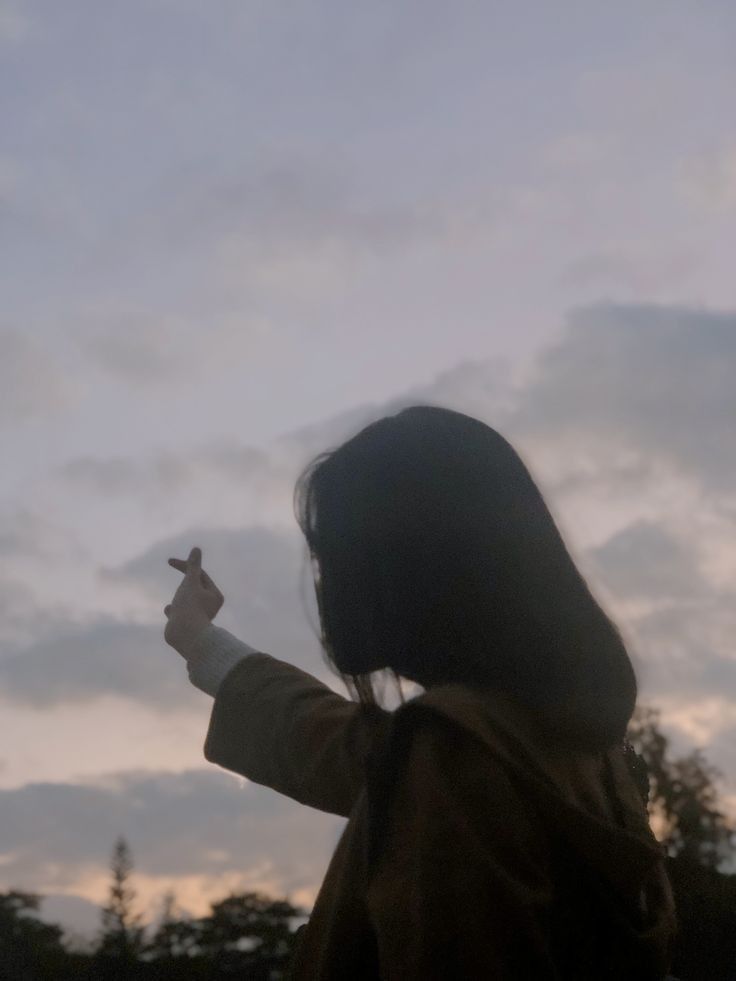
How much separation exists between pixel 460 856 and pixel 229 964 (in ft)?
23.7

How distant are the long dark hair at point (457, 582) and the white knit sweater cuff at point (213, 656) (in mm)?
484

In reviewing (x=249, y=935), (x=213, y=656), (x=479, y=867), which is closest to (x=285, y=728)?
(x=213, y=656)

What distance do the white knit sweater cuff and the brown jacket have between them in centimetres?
67

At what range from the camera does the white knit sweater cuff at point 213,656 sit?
10.3 feet

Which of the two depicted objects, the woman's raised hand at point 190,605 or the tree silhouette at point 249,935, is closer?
the woman's raised hand at point 190,605

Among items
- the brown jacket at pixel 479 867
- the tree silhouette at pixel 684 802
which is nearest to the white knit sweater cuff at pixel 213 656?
the brown jacket at pixel 479 867

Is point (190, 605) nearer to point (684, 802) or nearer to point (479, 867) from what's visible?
point (479, 867)

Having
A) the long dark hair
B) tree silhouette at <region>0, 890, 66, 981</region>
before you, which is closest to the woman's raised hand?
the long dark hair

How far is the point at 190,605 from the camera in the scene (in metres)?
3.29

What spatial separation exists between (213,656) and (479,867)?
1.26 m

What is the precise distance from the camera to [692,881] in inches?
519

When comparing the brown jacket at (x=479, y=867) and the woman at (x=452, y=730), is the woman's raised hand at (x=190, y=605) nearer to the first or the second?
the woman at (x=452, y=730)

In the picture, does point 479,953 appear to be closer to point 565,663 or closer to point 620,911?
point 620,911

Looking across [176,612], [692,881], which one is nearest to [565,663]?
[176,612]
